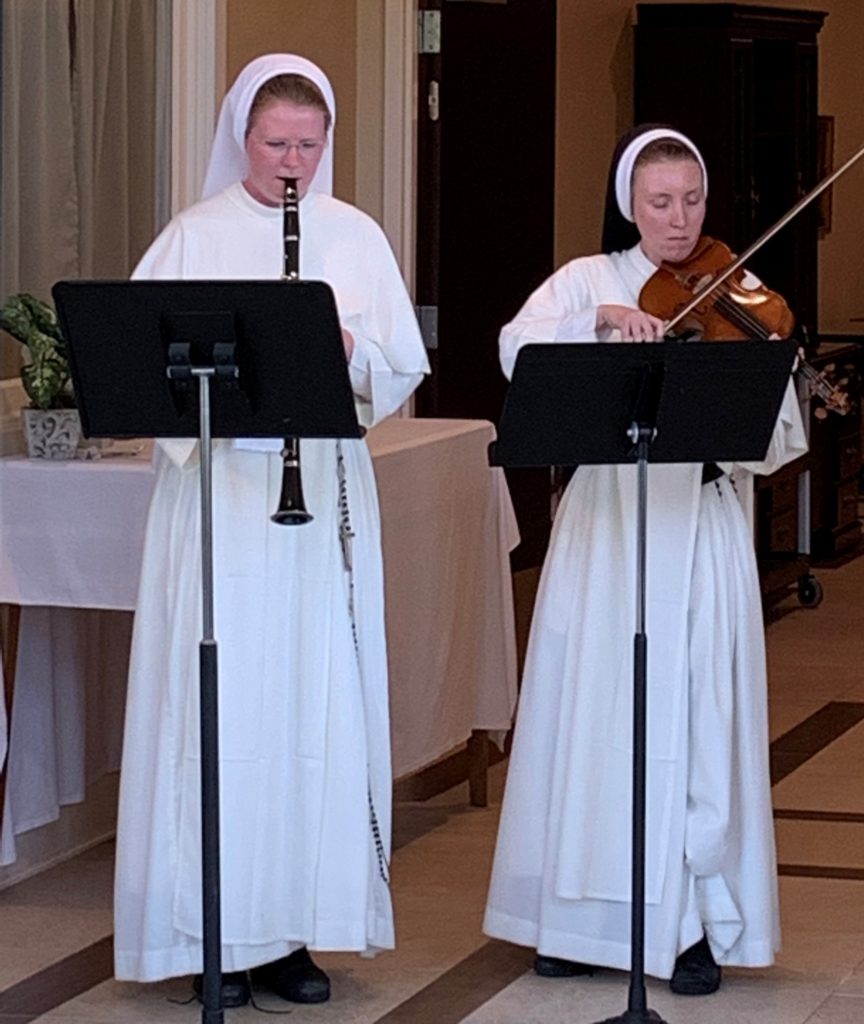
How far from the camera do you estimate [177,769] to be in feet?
13.3

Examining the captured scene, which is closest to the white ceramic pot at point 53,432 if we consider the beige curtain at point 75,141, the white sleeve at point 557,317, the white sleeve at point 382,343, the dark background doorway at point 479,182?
the beige curtain at point 75,141

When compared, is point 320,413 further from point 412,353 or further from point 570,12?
point 570,12

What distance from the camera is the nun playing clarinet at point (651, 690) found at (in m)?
4.14

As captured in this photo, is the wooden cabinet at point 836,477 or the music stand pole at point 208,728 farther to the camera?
the wooden cabinet at point 836,477

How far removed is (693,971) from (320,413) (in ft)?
4.27

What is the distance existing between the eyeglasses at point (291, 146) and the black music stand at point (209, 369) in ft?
2.00

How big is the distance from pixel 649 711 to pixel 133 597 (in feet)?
3.45

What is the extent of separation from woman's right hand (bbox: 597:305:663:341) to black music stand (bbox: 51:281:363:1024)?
0.63 metres

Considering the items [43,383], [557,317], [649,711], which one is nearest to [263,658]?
[649,711]

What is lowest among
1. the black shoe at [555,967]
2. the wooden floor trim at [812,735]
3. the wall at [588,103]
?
the wooden floor trim at [812,735]

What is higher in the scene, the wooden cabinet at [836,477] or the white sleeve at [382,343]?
the white sleeve at [382,343]

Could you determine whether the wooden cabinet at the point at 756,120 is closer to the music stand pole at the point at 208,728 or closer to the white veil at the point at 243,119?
the white veil at the point at 243,119

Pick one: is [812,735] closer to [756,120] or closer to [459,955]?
[459,955]

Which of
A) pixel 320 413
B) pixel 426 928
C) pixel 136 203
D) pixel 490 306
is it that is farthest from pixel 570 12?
pixel 320 413
